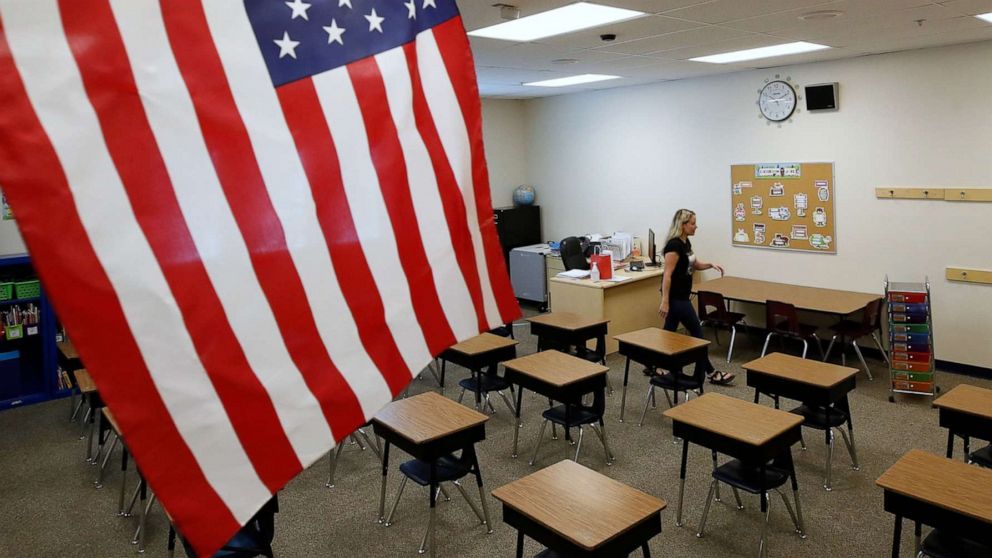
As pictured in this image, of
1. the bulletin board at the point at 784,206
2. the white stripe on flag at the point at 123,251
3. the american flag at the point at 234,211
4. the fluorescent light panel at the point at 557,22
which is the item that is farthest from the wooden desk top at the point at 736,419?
the bulletin board at the point at 784,206

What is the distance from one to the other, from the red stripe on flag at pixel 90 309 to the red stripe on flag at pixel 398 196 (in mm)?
647

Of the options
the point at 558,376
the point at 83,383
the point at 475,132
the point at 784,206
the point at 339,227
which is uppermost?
the point at 475,132

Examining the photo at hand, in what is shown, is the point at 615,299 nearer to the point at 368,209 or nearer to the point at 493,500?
the point at 493,500

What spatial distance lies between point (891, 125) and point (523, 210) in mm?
5402

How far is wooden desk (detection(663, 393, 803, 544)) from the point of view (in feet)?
13.1

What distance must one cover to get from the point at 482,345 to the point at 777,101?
479 centimetres

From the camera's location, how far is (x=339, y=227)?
1554 mm

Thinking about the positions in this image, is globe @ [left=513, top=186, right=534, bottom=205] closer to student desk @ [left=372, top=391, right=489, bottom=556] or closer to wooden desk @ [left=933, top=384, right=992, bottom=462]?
student desk @ [left=372, top=391, right=489, bottom=556]

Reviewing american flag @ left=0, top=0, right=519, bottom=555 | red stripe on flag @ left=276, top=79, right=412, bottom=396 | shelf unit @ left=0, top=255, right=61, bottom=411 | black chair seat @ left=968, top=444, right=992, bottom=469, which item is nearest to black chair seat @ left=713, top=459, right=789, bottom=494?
black chair seat @ left=968, top=444, right=992, bottom=469

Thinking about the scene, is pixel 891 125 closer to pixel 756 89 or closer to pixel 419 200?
pixel 756 89

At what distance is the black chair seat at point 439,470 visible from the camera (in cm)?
435

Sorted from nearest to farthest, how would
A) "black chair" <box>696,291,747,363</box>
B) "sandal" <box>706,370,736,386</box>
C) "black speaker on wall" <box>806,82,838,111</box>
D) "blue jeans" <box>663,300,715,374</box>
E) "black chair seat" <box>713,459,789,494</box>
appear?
"black chair seat" <box>713,459,789,494</box>
"blue jeans" <box>663,300,715,374</box>
"sandal" <box>706,370,736,386</box>
"black speaker on wall" <box>806,82,838,111</box>
"black chair" <box>696,291,747,363</box>

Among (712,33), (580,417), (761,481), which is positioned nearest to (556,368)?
(580,417)

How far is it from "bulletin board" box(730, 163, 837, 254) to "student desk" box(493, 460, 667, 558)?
18.5 ft
